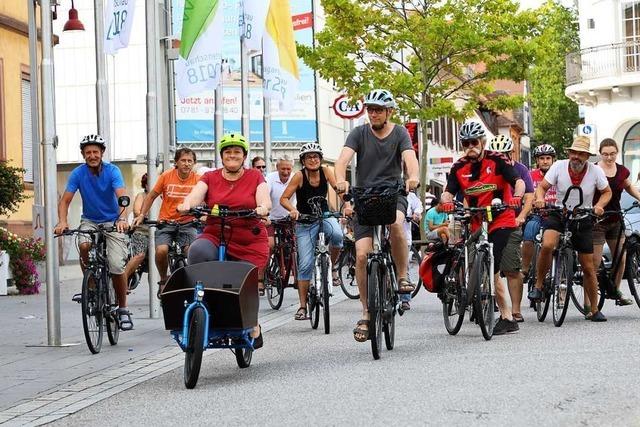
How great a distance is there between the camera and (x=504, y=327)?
1352 cm

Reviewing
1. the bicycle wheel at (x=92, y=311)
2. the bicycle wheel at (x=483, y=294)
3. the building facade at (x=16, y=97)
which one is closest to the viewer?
the bicycle wheel at (x=483, y=294)

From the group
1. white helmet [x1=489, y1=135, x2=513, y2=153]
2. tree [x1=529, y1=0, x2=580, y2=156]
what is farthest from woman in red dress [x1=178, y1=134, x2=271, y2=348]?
tree [x1=529, y1=0, x2=580, y2=156]

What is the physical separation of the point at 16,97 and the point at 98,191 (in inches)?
615

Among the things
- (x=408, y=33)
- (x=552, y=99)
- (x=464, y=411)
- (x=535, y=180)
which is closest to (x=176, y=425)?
(x=464, y=411)

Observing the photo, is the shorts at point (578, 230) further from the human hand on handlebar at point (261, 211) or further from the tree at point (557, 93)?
the tree at point (557, 93)

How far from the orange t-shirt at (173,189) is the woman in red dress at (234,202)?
398 cm

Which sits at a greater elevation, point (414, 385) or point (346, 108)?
point (346, 108)

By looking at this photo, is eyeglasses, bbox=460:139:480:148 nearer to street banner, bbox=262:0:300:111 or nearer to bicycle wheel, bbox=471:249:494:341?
bicycle wheel, bbox=471:249:494:341

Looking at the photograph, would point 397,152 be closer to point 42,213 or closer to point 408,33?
point 42,213

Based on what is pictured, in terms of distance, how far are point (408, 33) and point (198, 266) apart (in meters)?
29.2

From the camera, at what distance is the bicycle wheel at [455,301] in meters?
13.3

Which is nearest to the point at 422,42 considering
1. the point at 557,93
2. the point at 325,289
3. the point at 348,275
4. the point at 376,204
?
the point at 348,275

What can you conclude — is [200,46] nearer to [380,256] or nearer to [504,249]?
[504,249]

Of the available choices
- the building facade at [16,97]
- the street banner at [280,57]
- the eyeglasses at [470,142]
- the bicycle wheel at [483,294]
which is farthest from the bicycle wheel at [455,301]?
the building facade at [16,97]
